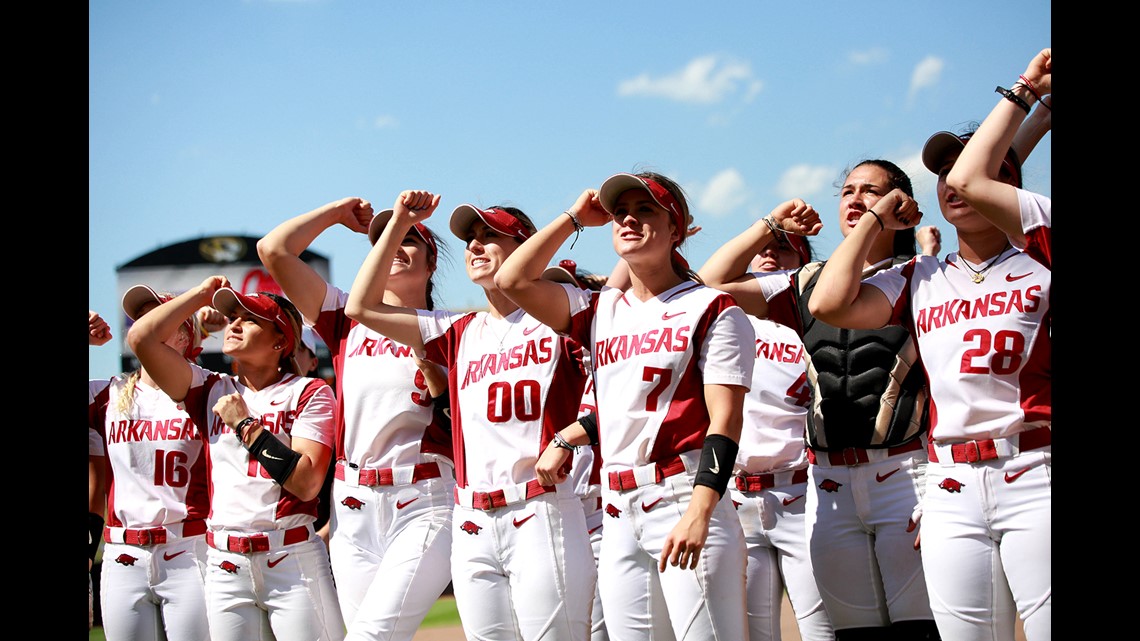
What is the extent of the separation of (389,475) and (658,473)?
150 centimetres

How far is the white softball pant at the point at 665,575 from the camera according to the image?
11.5 feet

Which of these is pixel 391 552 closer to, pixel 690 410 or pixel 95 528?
pixel 690 410

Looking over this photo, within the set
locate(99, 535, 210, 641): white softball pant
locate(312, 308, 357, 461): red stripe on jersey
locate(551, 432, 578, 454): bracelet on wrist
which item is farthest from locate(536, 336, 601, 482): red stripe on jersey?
locate(99, 535, 210, 641): white softball pant

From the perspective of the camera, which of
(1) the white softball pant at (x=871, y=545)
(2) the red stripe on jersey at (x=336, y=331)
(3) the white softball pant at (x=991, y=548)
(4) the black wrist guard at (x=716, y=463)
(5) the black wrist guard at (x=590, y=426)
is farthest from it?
(2) the red stripe on jersey at (x=336, y=331)

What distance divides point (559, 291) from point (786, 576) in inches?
62.1

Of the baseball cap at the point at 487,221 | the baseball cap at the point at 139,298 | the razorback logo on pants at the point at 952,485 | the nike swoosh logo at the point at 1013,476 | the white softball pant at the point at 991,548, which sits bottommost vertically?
the white softball pant at the point at 991,548

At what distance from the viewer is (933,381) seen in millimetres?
3633

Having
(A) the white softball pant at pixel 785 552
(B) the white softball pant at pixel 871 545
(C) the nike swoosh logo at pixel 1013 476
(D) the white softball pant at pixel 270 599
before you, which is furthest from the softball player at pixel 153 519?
(C) the nike swoosh logo at pixel 1013 476

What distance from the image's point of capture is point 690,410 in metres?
3.68

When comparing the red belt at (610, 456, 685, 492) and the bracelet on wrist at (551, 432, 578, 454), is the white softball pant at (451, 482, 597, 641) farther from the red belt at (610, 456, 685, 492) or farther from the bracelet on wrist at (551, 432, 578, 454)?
the red belt at (610, 456, 685, 492)

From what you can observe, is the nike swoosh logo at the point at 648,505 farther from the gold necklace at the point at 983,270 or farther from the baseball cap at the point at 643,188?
the gold necklace at the point at 983,270

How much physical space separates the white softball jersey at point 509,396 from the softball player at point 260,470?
37.8 inches

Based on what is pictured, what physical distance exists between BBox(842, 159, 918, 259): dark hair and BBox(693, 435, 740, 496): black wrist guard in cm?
138
